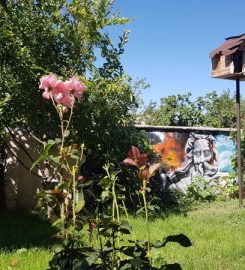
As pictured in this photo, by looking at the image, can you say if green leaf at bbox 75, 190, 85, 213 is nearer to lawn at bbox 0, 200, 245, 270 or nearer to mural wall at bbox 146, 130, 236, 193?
lawn at bbox 0, 200, 245, 270

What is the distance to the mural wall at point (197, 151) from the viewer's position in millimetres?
13242

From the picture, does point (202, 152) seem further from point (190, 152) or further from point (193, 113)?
point (193, 113)

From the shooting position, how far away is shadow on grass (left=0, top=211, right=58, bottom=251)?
6.47 metres

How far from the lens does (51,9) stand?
8.06 m

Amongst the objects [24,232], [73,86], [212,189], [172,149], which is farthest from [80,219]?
[172,149]

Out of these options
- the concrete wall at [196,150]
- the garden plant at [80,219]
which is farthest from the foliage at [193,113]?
the garden plant at [80,219]

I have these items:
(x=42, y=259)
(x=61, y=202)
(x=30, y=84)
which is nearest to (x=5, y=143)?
(x=30, y=84)

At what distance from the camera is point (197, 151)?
1338cm

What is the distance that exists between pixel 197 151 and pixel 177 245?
278 inches

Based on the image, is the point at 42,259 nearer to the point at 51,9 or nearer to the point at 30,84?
the point at 30,84

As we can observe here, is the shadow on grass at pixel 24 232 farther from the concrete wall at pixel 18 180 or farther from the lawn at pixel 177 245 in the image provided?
the concrete wall at pixel 18 180

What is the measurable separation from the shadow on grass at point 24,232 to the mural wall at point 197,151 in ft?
16.6

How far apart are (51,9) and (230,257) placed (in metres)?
5.07

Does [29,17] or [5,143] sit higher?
[29,17]
